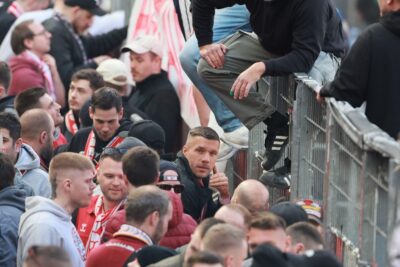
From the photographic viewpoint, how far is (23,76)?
16.5 metres

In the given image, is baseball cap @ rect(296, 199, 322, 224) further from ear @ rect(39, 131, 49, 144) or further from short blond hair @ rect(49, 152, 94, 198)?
ear @ rect(39, 131, 49, 144)

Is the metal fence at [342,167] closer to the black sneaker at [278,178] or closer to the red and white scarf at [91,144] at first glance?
the black sneaker at [278,178]

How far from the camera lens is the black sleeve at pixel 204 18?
463 inches

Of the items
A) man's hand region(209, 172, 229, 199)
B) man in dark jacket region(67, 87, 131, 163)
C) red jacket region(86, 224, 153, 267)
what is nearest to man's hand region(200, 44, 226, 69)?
man's hand region(209, 172, 229, 199)

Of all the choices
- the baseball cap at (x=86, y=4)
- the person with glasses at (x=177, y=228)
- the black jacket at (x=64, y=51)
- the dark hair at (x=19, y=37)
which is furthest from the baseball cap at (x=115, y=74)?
the person with glasses at (x=177, y=228)

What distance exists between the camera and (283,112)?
1199 cm

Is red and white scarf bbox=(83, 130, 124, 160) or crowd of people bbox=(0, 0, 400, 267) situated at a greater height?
crowd of people bbox=(0, 0, 400, 267)

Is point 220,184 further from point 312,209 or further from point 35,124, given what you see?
point 312,209

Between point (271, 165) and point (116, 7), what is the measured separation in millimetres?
11346

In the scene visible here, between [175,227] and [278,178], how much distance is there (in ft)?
5.25

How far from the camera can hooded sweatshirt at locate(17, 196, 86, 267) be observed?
1005cm

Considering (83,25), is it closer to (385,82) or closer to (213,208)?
(213,208)

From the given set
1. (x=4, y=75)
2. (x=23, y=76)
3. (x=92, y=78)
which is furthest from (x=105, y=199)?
(x=23, y=76)

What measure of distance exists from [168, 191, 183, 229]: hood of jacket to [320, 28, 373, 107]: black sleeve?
1.20 metres
